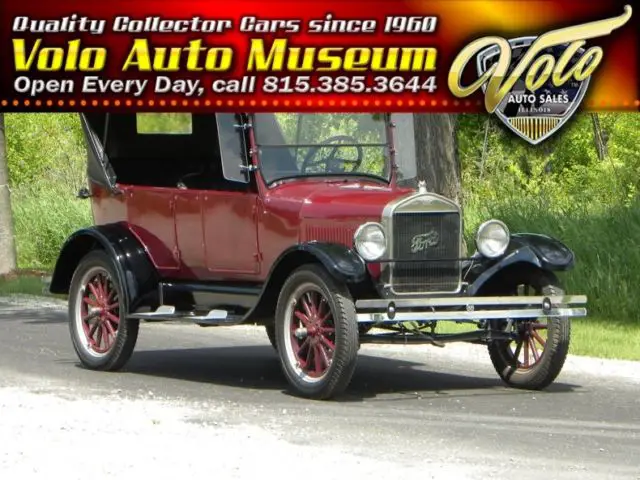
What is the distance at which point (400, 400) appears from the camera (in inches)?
451

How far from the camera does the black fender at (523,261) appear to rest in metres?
11.9

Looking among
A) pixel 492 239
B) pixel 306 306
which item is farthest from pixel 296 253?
pixel 492 239

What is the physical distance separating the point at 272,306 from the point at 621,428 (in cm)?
305

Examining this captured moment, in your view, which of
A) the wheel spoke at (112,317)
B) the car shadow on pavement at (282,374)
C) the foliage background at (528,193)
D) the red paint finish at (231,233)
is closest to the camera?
the car shadow on pavement at (282,374)

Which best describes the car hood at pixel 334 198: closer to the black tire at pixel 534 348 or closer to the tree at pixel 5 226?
the black tire at pixel 534 348

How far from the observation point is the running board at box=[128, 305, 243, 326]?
12.2 m

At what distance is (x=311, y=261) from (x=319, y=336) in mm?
584

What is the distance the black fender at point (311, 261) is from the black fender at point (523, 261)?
897 millimetres

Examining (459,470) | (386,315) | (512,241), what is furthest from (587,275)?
(459,470)

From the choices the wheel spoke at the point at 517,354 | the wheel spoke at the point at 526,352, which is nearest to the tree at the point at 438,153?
the wheel spoke at the point at 517,354

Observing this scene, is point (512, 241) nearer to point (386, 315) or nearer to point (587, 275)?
point (386, 315)

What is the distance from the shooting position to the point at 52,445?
9148 mm

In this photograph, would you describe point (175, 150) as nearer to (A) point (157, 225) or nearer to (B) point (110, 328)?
(A) point (157, 225)

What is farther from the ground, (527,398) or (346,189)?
(346,189)
